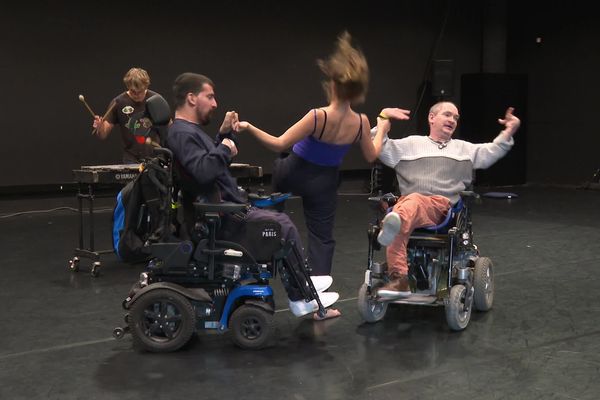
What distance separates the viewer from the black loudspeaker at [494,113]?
1026 cm

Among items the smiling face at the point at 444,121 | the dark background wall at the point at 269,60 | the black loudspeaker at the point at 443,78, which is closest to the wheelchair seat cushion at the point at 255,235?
the smiling face at the point at 444,121

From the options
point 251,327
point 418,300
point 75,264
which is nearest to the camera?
point 251,327

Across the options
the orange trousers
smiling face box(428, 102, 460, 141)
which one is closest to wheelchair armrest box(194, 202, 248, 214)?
the orange trousers

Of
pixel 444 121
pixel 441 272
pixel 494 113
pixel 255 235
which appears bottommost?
pixel 441 272

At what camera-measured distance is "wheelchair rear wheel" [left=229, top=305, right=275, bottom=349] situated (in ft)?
10.1

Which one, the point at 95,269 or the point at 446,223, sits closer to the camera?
the point at 446,223

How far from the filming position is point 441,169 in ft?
11.8

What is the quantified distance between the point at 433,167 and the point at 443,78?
629 cm

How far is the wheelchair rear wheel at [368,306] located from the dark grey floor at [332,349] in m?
0.04

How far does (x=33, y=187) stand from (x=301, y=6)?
388cm

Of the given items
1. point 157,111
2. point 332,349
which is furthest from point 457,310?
point 157,111

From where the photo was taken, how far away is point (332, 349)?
3.12 meters

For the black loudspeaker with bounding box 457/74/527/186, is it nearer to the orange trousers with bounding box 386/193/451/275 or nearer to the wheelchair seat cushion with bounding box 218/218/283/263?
the orange trousers with bounding box 386/193/451/275

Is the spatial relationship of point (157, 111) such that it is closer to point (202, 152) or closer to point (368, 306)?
point (202, 152)
